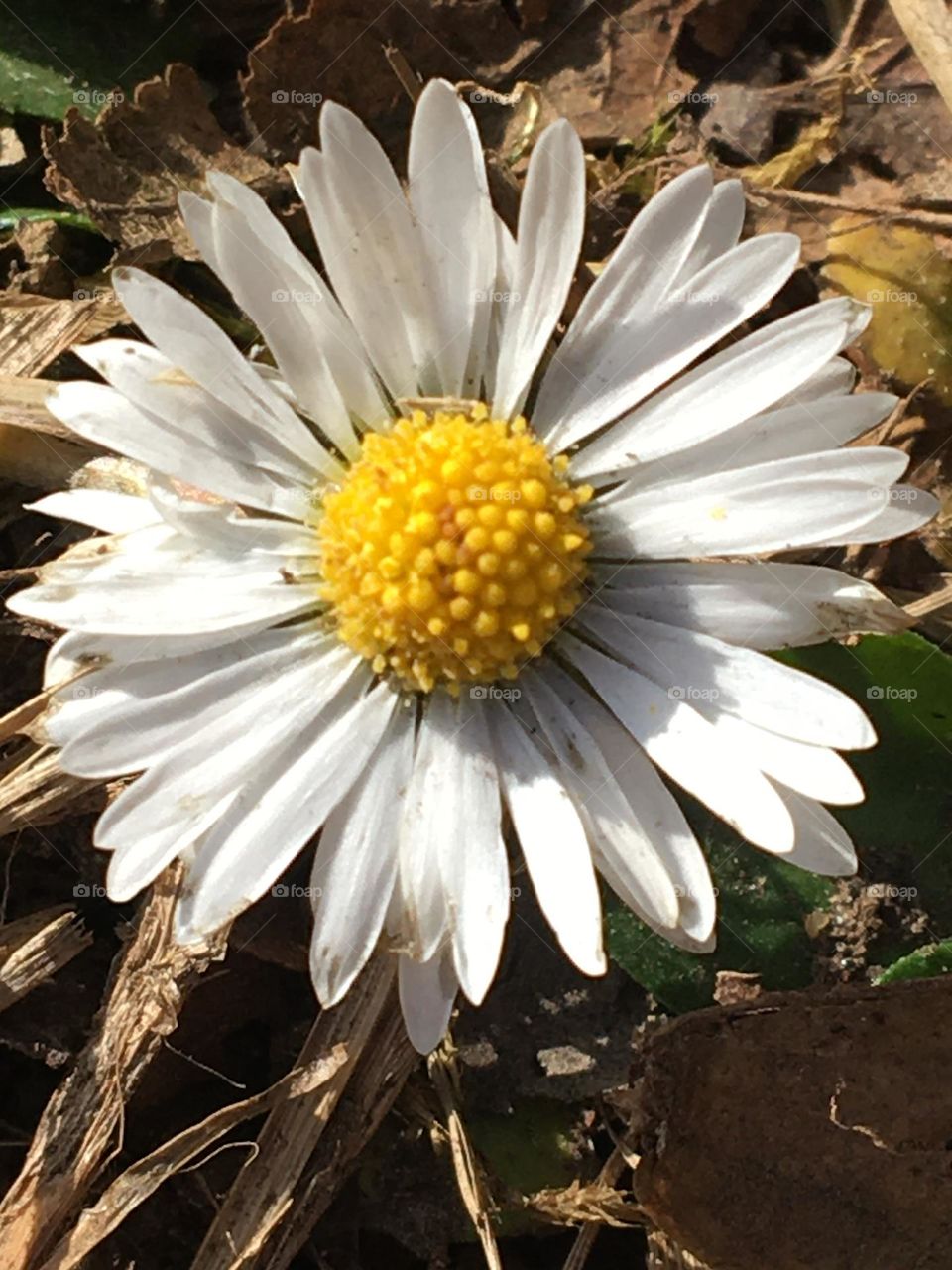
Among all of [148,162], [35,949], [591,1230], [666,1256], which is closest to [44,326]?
[148,162]

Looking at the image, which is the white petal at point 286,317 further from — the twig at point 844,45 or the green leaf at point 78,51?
the twig at point 844,45

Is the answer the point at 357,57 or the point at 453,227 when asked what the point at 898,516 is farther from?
the point at 357,57

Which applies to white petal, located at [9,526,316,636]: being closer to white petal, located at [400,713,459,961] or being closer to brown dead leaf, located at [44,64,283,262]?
white petal, located at [400,713,459,961]

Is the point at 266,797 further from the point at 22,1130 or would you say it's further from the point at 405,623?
the point at 22,1130

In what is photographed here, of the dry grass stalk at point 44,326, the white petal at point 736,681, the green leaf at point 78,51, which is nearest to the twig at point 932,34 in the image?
the white petal at point 736,681

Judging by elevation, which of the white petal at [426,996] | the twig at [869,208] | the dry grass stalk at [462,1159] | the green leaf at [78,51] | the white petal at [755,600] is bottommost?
the dry grass stalk at [462,1159]

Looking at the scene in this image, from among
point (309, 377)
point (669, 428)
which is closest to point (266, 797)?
point (309, 377)

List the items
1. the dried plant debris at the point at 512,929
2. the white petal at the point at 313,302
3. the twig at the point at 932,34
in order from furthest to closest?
the twig at the point at 932,34 → the dried plant debris at the point at 512,929 → the white petal at the point at 313,302
